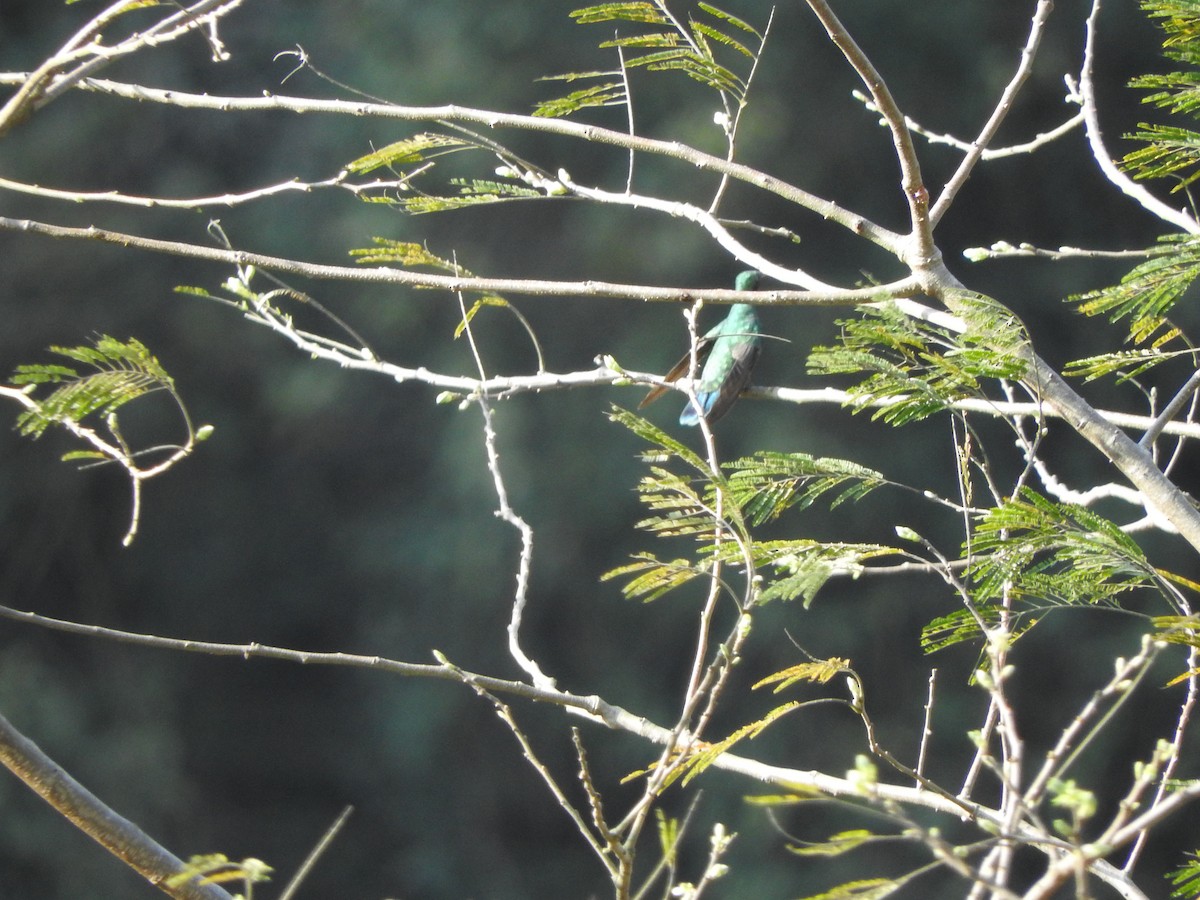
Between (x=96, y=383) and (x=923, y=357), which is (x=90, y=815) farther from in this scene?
(x=923, y=357)

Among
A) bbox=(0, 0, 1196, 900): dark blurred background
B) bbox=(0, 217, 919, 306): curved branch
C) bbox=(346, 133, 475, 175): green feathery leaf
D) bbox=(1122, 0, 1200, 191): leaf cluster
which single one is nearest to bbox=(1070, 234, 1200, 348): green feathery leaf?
bbox=(1122, 0, 1200, 191): leaf cluster

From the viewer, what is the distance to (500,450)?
174 inches

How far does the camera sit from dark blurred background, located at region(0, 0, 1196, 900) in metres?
4.49

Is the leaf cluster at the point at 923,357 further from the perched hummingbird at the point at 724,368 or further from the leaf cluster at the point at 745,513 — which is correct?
the perched hummingbird at the point at 724,368

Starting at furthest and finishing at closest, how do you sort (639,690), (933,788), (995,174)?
1. (995,174)
2. (639,690)
3. (933,788)

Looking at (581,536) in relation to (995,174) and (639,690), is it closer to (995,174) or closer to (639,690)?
(639,690)

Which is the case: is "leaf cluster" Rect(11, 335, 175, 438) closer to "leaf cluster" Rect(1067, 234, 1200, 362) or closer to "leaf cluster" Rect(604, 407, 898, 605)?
"leaf cluster" Rect(604, 407, 898, 605)

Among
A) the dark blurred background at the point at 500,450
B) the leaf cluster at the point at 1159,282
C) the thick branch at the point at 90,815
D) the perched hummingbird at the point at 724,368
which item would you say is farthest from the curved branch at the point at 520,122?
the dark blurred background at the point at 500,450

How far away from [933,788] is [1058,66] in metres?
4.53

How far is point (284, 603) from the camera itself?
4793mm

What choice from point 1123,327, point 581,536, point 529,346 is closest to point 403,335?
point 529,346

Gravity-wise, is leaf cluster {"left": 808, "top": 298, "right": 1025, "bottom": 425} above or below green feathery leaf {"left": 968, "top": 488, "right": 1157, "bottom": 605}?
above

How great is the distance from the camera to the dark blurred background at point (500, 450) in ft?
14.7

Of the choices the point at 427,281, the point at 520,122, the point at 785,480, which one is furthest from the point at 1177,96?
the point at 427,281
